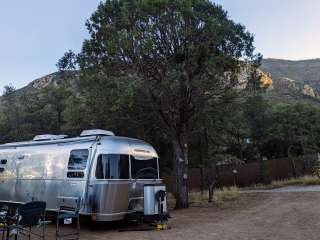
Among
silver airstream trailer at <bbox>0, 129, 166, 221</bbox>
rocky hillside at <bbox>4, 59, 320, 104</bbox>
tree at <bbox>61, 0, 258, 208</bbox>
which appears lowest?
silver airstream trailer at <bbox>0, 129, 166, 221</bbox>

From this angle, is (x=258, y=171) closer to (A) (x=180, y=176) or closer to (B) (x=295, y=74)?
(A) (x=180, y=176)

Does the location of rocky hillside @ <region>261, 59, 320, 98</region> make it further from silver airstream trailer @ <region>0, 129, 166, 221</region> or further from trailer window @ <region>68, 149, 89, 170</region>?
trailer window @ <region>68, 149, 89, 170</region>

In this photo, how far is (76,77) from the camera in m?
18.0

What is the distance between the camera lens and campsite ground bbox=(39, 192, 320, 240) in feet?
32.6

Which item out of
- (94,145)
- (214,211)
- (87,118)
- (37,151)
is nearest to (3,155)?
(37,151)

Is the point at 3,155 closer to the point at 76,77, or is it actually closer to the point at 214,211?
the point at 76,77

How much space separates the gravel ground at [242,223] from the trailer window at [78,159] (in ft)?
6.24

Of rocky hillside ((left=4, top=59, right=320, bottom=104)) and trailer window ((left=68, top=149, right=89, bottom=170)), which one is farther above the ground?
rocky hillside ((left=4, top=59, right=320, bottom=104))

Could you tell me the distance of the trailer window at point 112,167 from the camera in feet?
38.1

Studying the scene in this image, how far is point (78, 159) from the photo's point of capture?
1232cm

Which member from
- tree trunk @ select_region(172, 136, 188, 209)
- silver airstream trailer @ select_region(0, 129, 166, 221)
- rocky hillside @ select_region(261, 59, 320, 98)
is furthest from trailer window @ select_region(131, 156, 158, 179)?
rocky hillside @ select_region(261, 59, 320, 98)

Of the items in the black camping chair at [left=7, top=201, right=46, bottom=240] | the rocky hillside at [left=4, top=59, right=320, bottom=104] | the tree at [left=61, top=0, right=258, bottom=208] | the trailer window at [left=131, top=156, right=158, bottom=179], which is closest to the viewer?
the black camping chair at [left=7, top=201, right=46, bottom=240]

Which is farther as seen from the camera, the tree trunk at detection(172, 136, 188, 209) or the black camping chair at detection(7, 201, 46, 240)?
the tree trunk at detection(172, 136, 188, 209)

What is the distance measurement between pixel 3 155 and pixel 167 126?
6.76m
